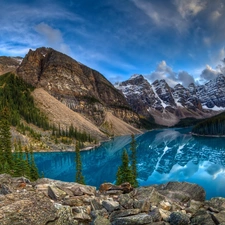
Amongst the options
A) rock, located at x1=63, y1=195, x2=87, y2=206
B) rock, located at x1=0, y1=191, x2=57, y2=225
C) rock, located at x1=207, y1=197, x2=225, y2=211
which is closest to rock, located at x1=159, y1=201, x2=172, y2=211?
rock, located at x1=207, y1=197, x2=225, y2=211

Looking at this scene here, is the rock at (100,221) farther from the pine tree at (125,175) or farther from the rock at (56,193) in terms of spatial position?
the pine tree at (125,175)

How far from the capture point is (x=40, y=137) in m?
145

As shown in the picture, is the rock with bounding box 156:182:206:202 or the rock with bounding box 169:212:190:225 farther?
the rock with bounding box 156:182:206:202

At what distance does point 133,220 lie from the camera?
9406 millimetres

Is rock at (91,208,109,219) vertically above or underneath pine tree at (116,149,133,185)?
above

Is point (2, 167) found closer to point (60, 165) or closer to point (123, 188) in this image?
point (123, 188)

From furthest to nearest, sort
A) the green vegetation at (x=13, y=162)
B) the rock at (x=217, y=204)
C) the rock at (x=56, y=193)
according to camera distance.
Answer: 1. the green vegetation at (x=13, y=162)
2. the rock at (x=217, y=204)
3. the rock at (x=56, y=193)

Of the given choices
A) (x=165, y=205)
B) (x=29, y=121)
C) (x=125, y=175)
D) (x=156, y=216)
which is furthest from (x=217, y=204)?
(x=29, y=121)

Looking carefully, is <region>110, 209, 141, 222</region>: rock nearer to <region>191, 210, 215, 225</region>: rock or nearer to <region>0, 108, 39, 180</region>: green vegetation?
<region>191, 210, 215, 225</region>: rock

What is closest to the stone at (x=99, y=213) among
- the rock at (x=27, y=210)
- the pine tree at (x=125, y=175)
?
the rock at (x=27, y=210)

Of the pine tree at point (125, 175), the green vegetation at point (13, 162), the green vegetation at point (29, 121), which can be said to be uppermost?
the green vegetation at point (29, 121)

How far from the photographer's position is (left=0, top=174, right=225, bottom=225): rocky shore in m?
8.88

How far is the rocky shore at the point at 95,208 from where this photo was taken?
888 cm

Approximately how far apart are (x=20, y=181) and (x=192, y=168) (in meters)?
81.4
